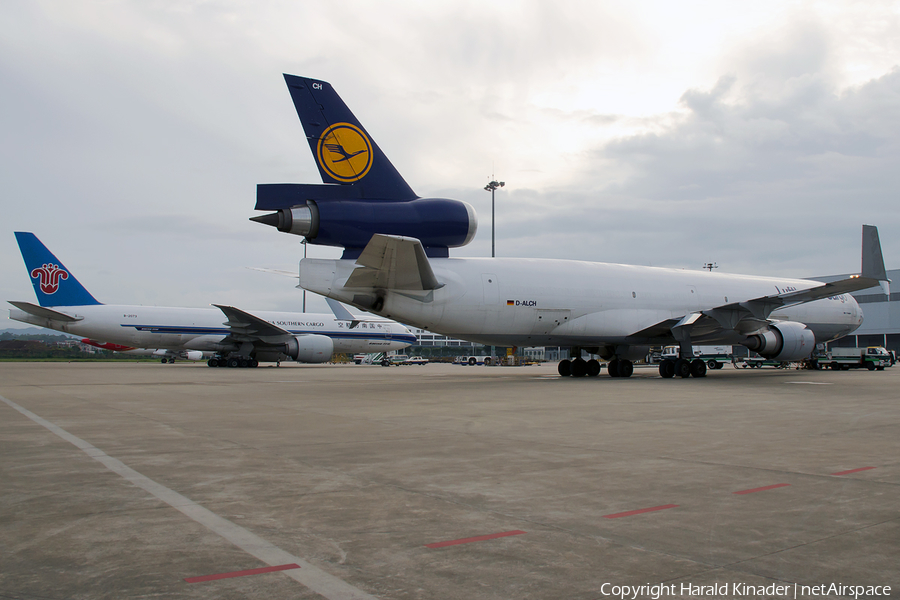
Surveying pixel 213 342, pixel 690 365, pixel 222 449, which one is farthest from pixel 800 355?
pixel 213 342

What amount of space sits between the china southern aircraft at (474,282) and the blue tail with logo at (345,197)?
0.09 ft

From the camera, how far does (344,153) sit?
49.8 ft

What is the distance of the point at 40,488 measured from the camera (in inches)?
162

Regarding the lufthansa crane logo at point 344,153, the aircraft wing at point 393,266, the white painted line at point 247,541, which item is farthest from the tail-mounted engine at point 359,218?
the white painted line at point 247,541

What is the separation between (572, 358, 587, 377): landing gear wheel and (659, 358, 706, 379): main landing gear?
2620mm

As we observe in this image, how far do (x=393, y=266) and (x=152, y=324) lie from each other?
83.1 ft

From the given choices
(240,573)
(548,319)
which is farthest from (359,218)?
(240,573)

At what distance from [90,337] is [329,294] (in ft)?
82.7

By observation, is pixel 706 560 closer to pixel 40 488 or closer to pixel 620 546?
pixel 620 546

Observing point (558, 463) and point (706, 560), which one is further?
point (558, 463)

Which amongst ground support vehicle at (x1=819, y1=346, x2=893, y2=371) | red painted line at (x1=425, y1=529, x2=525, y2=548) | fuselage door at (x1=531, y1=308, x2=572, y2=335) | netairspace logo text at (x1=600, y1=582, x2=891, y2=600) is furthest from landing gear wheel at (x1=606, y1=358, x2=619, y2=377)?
netairspace logo text at (x1=600, y1=582, x2=891, y2=600)

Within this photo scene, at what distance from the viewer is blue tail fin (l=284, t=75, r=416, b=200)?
48.2 ft

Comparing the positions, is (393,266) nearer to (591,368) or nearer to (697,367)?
(591,368)

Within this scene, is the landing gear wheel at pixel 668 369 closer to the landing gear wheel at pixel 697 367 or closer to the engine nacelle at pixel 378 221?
the landing gear wheel at pixel 697 367
